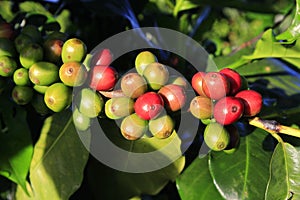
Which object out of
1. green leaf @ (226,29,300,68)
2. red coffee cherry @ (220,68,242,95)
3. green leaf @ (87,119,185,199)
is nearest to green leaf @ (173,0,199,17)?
green leaf @ (226,29,300,68)

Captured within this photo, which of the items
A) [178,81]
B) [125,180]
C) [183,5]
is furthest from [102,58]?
[183,5]

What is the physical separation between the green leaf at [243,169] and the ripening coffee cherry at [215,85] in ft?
0.92

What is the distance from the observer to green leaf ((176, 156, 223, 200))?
1228mm

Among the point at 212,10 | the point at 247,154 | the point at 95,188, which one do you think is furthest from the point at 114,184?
the point at 212,10

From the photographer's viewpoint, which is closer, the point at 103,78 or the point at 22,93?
the point at 103,78

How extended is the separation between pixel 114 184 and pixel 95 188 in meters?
0.07

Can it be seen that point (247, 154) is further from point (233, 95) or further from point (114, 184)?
point (114, 184)

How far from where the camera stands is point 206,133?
1022mm

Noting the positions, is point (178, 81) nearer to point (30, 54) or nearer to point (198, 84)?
point (198, 84)

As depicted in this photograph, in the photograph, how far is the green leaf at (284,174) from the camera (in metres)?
1.04

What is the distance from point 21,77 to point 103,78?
0.75ft

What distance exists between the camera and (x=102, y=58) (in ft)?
3.59

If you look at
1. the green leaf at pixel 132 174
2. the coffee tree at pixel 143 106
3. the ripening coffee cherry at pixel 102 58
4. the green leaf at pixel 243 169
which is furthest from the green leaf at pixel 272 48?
the ripening coffee cherry at pixel 102 58

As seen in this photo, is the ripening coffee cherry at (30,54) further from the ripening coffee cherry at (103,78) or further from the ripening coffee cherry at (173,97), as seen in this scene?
the ripening coffee cherry at (173,97)
